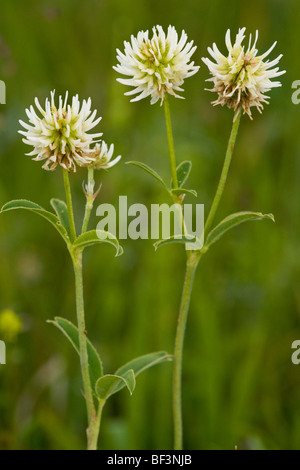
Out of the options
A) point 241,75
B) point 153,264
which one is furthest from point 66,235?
point 153,264

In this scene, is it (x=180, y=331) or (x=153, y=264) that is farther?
(x=153, y=264)

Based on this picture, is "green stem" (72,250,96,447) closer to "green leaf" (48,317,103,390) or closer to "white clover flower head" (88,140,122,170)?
"green leaf" (48,317,103,390)

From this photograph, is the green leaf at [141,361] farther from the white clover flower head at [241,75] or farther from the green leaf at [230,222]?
the white clover flower head at [241,75]

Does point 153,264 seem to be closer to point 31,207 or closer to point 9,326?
point 9,326

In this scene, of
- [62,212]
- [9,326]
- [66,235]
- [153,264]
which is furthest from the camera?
[153,264]

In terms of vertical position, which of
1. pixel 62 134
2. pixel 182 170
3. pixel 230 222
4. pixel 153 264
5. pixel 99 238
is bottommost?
pixel 99 238

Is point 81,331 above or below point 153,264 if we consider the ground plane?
below

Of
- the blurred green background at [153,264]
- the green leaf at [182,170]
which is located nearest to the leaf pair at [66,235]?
the green leaf at [182,170]
